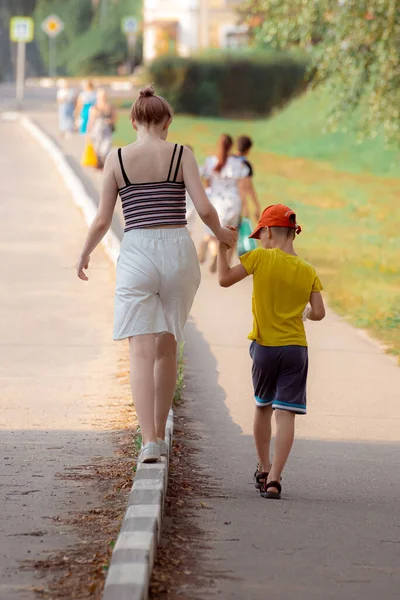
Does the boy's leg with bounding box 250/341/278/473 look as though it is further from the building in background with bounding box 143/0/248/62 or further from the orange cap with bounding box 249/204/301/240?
the building in background with bounding box 143/0/248/62

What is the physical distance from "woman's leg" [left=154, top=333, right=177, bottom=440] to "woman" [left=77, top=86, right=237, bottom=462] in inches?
3.7

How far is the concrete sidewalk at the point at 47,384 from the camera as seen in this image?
6.19 meters

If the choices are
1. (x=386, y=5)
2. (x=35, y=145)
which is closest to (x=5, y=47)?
(x=35, y=145)

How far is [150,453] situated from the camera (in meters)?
6.64

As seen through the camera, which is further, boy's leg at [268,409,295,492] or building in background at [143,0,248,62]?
building in background at [143,0,248,62]

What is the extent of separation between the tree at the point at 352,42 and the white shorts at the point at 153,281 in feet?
38.3

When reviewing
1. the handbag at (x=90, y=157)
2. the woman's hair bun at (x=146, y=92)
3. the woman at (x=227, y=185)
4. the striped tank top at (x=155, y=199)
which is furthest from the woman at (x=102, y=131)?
the striped tank top at (x=155, y=199)

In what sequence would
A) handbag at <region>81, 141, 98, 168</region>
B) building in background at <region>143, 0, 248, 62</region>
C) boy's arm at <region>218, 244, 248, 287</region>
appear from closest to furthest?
boy's arm at <region>218, 244, 248, 287</region>, handbag at <region>81, 141, 98, 168</region>, building in background at <region>143, 0, 248, 62</region>

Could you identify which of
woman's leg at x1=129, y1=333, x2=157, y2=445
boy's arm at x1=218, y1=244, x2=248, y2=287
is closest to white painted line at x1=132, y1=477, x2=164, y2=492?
woman's leg at x1=129, y1=333, x2=157, y2=445

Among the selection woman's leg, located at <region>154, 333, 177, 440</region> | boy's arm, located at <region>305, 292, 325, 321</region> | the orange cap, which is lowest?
woman's leg, located at <region>154, 333, 177, 440</region>

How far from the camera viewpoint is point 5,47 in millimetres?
122500

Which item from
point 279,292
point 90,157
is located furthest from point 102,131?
point 279,292

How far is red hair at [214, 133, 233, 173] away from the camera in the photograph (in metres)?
14.7

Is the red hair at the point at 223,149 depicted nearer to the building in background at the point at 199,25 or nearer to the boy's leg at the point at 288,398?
the boy's leg at the point at 288,398
